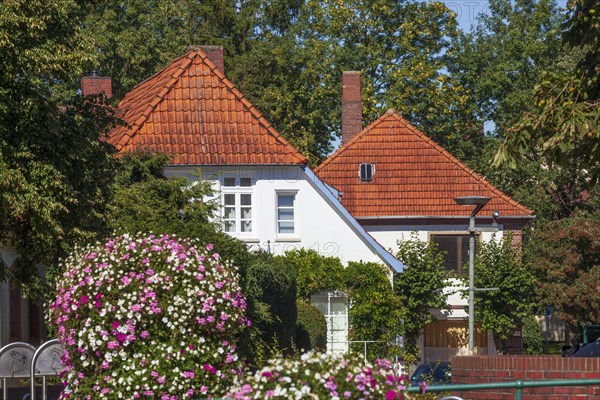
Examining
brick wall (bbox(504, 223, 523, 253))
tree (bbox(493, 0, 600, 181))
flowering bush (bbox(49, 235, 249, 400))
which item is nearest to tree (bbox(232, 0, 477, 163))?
brick wall (bbox(504, 223, 523, 253))

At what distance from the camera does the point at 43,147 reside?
21578mm

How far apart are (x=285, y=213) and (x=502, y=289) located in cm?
1232

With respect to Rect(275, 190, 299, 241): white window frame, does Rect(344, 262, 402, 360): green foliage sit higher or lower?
lower

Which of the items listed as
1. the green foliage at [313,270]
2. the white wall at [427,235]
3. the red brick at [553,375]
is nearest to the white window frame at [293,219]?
the green foliage at [313,270]

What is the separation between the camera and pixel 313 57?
212 ft

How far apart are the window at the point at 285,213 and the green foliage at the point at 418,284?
8637mm

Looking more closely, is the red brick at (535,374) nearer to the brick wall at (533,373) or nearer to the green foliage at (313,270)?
the brick wall at (533,373)

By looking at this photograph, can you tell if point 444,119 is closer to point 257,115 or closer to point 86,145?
point 257,115

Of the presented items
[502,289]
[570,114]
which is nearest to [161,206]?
[570,114]

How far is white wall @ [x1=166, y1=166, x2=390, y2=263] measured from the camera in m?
42.2

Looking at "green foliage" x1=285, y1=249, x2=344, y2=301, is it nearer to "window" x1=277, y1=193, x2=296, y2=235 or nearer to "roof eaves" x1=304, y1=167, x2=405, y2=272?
"window" x1=277, y1=193, x2=296, y2=235

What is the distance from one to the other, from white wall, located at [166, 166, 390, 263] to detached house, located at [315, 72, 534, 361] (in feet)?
31.3

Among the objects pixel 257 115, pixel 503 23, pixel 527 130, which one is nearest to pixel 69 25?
pixel 527 130

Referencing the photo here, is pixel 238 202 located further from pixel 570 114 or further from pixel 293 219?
pixel 570 114
